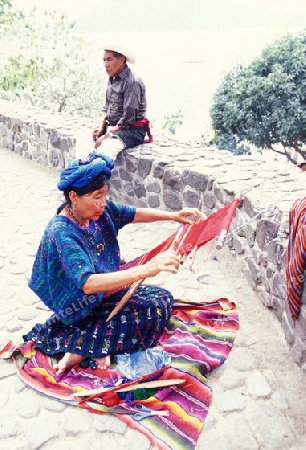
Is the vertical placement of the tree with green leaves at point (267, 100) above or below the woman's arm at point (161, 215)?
above

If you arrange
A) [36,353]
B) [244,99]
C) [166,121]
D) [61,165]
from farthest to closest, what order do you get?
[166,121], [244,99], [61,165], [36,353]

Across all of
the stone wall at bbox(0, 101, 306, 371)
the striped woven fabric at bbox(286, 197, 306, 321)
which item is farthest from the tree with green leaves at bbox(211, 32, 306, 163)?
the striped woven fabric at bbox(286, 197, 306, 321)

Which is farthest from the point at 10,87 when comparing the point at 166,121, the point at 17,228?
the point at 17,228

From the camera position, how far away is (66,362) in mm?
2588

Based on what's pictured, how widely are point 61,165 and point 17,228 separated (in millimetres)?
1941

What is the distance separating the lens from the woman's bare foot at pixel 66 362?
2576 millimetres

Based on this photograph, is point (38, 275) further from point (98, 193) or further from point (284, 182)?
point (284, 182)

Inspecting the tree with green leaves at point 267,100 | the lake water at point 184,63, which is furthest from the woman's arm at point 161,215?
the lake water at point 184,63

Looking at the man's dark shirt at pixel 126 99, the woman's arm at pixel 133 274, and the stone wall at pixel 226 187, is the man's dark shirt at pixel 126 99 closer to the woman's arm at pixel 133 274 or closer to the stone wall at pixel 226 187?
the stone wall at pixel 226 187

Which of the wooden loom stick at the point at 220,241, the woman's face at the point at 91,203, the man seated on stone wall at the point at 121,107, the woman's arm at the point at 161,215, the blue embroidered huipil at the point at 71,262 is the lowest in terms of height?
the blue embroidered huipil at the point at 71,262

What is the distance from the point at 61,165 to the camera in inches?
261

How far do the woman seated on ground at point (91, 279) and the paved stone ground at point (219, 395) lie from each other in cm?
33

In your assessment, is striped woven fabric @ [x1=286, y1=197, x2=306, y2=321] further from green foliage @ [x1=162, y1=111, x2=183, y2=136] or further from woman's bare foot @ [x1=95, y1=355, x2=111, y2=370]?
green foliage @ [x1=162, y1=111, x2=183, y2=136]

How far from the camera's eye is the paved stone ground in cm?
220
